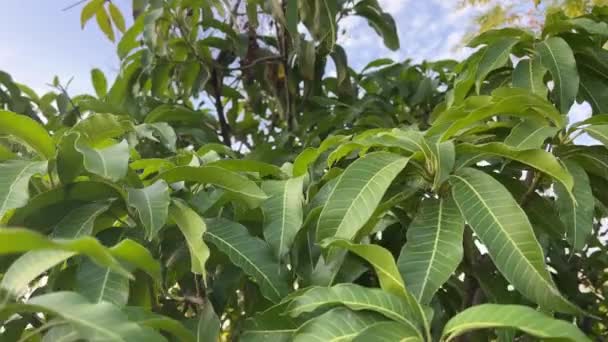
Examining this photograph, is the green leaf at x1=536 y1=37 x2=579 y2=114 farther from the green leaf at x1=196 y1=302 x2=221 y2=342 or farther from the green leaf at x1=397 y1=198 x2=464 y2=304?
the green leaf at x1=196 y1=302 x2=221 y2=342

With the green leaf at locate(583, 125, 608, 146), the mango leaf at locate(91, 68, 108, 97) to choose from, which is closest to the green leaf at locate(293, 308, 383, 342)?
the green leaf at locate(583, 125, 608, 146)

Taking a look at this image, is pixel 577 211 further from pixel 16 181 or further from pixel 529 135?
pixel 16 181

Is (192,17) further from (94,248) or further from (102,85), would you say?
(94,248)

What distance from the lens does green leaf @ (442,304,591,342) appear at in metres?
0.46

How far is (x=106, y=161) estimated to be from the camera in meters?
0.60

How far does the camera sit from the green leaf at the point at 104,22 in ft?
5.90

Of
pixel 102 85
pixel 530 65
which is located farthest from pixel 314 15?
pixel 102 85

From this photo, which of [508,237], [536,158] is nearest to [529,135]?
[536,158]

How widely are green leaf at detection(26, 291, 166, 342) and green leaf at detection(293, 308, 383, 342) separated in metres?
0.17

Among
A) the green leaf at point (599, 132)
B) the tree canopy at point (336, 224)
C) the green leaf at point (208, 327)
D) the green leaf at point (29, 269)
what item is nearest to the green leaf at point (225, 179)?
the tree canopy at point (336, 224)

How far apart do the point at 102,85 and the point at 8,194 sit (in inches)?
52.8

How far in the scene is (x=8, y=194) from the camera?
58 centimetres

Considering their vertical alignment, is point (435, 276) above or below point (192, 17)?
below

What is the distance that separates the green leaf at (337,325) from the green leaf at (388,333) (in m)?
0.03
